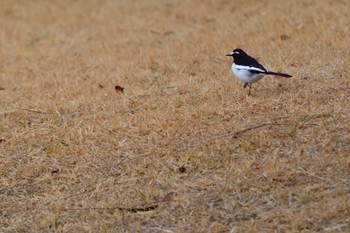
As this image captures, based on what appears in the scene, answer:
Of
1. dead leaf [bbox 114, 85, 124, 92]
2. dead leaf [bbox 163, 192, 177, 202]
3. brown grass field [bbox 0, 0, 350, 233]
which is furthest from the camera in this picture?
dead leaf [bbox 114, 85, 124, 92]

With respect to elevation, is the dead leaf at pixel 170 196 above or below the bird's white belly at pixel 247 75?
below

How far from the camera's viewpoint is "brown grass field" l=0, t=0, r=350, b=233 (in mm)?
5473

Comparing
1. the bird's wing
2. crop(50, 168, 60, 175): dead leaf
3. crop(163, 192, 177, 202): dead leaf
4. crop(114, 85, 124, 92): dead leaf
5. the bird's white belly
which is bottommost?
crop(114, 85, 124, 92): dead leaf

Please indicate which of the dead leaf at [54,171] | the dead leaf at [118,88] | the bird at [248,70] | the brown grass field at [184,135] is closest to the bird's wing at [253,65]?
the bird at [248,70]

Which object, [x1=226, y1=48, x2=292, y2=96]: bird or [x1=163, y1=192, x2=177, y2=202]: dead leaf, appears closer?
[x1=163, y1=192, x2=177, y2=202]: dead leaf

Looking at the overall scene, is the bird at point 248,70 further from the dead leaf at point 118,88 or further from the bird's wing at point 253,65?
the dead leaf at point 118,88

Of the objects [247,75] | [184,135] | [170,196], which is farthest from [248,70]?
[170,196]

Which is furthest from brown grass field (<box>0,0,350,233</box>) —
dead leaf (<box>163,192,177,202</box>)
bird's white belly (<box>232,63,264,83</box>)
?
bird's white belly (<box>232,63,264,83</box>)

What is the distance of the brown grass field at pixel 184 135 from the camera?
5473 millimetres

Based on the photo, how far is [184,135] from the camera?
663 cm

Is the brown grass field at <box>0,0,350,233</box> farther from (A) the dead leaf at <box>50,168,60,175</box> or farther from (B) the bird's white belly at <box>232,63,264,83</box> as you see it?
(B) the bird's white belly at <box>232,63,264,83</box>

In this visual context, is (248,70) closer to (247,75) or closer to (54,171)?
(247,75)

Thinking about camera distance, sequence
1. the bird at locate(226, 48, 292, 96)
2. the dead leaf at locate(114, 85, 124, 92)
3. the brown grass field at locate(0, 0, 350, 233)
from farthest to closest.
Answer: the dead leaf at locate(114, 85, 124, 92) → the bird at locate(226, 48, 292, 96) → the brown grass field at locate(0, 0, 350, 233)

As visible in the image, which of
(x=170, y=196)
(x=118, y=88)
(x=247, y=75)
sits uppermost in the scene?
(x=247, y=75)
